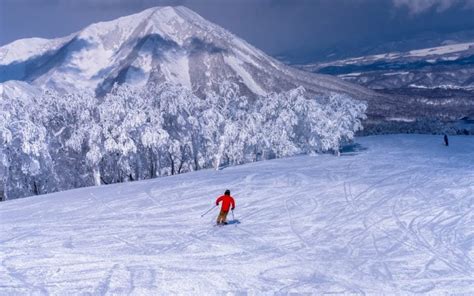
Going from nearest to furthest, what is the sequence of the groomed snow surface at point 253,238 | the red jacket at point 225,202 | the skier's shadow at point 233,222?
the groomed snow surface at point 253,238
the red jacket at point 225,202
the skier's shadow at point 233,222

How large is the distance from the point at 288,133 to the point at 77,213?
3566cm

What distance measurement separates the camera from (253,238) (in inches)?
835

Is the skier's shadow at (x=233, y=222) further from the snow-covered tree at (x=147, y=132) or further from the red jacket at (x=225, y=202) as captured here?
the snow-covered tree at (x=147, y=132)

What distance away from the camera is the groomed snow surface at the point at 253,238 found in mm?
15750

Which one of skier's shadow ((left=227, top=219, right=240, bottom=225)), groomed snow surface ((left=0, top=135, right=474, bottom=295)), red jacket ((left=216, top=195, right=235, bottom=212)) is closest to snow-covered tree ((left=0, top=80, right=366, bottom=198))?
groomed snow surface ((left=0, top=135, right=474, bottom=295))

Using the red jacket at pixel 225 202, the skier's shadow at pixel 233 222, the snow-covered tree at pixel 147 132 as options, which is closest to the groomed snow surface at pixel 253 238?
the skier's shadow at pixel 233 222

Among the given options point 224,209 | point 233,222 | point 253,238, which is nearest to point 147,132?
point 233,222

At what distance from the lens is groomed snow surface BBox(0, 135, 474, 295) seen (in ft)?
51.7

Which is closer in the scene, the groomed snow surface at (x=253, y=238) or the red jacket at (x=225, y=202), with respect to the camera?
the groomed snow surface at (x=253, y=238)

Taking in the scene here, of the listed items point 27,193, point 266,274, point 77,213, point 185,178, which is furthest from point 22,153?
point 266,274

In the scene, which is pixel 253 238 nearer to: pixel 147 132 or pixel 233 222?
pixel 233 222

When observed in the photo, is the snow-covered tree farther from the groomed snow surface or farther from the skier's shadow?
the skier's shadow

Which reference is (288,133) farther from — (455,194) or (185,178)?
(455,194)

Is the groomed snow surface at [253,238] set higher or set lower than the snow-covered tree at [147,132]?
lower
